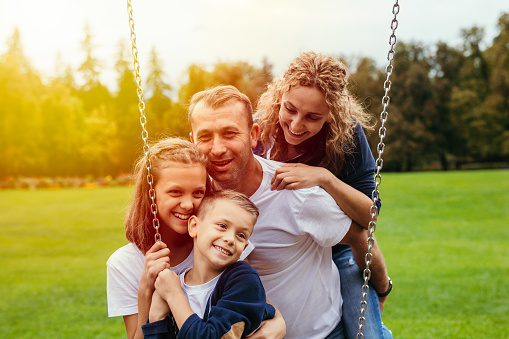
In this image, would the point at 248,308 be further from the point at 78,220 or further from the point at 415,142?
the point at 415,142

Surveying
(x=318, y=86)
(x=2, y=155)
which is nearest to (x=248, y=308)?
(x=318, y=86)

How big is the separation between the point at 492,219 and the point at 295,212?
17787mm

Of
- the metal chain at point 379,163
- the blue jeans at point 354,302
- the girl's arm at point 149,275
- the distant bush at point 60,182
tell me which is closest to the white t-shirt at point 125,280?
the girl's arm at point 149,275

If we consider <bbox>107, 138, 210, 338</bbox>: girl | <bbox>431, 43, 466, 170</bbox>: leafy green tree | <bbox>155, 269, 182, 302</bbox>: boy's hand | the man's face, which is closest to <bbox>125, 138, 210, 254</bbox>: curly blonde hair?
<bbox>107, 138, 210, 338</bbox>: girl

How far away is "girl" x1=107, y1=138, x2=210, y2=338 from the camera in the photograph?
245 centimetres

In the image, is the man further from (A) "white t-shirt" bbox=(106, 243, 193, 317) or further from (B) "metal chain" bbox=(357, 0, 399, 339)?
(A) "white t-shirt" bbox=(106, 243, 193, 317)

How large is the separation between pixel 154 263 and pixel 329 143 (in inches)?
58.2

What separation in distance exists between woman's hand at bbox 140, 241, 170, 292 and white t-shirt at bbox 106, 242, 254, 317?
0.70 feet

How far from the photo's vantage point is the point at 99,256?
1419cm

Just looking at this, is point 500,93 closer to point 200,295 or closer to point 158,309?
point 200,295

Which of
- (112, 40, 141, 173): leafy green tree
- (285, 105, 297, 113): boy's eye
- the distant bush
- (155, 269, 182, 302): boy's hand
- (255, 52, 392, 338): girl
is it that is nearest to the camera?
(155, 269, 182, 302): boy's hand

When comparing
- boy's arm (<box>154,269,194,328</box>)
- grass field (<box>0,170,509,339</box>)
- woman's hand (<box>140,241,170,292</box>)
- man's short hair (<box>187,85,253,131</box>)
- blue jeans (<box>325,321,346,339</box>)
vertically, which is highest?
man's short hair (<box>187,85,253,131</box>)

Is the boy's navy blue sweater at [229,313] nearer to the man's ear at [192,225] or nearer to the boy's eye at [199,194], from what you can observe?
the man's ear at [192,225]

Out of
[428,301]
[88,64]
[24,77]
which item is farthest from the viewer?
[88,64]
